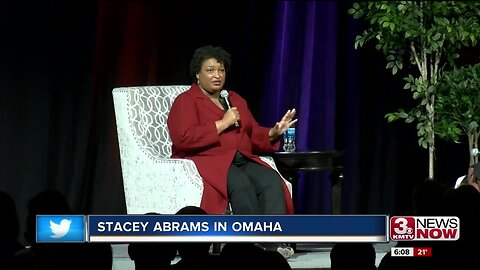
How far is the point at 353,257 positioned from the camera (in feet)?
3.91

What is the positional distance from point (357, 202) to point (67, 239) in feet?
11.0

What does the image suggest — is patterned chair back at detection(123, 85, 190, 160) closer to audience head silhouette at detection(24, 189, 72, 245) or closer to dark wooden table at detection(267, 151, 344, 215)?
dark wooden table at detection(267, 151, 344, 215)

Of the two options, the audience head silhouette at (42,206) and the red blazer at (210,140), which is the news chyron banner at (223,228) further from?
the red blazer at (210,140)

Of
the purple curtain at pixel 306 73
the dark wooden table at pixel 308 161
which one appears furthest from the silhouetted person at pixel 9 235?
the purple curtain at pixel 306 73

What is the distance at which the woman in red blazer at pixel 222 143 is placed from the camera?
123 inches

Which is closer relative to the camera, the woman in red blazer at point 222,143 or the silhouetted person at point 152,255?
the silhouetted person at point 152,255

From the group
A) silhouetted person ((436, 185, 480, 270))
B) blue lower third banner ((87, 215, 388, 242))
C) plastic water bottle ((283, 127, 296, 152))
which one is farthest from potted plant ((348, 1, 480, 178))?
silhouetted person ((436, 185, 480, 270))

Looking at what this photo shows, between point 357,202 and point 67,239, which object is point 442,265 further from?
point 357,202

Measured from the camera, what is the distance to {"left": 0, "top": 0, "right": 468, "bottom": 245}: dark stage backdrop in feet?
13.4

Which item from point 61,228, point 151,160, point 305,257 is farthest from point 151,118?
point 61,228

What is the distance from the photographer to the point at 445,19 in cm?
396

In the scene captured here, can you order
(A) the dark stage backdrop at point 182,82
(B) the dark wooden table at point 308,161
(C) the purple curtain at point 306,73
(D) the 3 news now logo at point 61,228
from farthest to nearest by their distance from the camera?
(C) the purple curtain at point 306,73, (A) the dark stage backdrop at point 182,82, (B) the dark wooden table at point 308,161, (D) the 3 news now logo at point 61,228

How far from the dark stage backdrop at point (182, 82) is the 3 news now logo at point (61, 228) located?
2.64 metres

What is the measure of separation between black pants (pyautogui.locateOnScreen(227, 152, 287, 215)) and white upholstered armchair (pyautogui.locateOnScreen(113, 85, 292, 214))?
13cm
